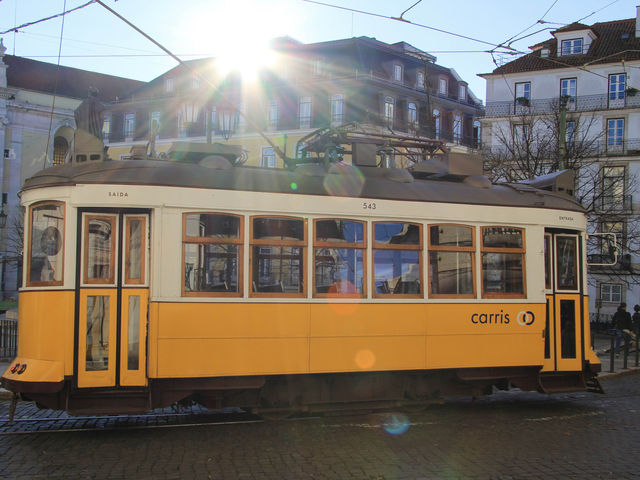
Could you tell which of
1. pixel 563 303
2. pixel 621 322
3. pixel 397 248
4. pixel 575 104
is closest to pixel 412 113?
pixel 575 104

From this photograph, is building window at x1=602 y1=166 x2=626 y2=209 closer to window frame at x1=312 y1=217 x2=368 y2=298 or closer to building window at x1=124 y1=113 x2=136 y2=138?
window frame at x1=312 y1=217 x2=368 y2=298

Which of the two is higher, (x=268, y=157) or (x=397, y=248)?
(x=268, y=157)

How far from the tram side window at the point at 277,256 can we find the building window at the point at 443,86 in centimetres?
4265

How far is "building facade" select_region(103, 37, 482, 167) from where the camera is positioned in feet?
142

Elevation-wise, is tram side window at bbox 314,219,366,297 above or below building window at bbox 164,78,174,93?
below

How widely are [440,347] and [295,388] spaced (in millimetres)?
2118

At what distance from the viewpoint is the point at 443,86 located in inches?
1972

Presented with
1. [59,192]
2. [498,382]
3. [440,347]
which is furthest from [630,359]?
[59,192]

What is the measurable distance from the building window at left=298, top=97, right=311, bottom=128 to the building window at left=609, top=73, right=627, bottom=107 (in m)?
18.1

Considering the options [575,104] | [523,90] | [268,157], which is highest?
[523,90]

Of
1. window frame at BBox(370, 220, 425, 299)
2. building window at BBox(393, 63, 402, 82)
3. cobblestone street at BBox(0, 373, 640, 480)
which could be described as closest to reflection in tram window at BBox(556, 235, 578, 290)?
cobblestone street at BBox(0, 373, 640, 480)

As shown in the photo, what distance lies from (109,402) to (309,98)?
37.6m

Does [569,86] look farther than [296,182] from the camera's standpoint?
Yes

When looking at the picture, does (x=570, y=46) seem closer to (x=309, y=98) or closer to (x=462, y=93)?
(x=462, y=93)
